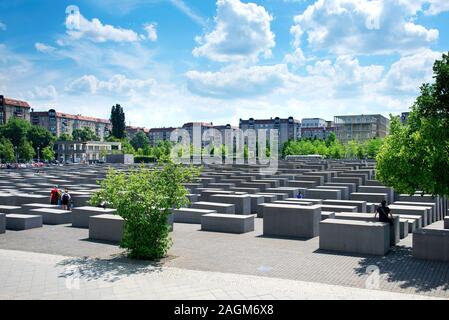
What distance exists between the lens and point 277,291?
32.0 ft

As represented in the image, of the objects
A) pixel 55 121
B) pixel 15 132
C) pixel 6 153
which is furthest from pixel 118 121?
pixel 55 121

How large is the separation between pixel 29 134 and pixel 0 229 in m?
117

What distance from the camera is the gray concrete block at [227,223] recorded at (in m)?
17.7

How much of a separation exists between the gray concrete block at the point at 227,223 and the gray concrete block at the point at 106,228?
4022mm

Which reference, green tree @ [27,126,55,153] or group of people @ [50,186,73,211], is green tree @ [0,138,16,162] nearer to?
green tree @ [27,126,55,153]

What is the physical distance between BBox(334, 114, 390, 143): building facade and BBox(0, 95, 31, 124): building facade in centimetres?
11572

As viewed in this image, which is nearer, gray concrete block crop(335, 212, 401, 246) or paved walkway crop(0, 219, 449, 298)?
paved walkway crop(0, 219, 449, 298)

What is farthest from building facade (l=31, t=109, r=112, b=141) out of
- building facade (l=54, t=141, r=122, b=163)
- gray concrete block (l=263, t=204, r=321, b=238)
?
gray concrete block (l=263, t=204, r=321, b=238)

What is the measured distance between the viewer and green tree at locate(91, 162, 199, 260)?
1278cm

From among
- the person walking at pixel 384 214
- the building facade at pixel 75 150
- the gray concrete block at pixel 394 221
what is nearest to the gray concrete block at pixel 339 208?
the gray concrete block at pixel 394 221

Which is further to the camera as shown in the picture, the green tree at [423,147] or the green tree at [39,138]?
the green tree at [39,138]

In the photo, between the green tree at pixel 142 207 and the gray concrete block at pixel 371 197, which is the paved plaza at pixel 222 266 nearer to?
the green tree at pixel 142 207

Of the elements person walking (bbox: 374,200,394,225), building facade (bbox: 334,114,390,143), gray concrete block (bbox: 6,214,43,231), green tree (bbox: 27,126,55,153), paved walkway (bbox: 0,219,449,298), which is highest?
building facade (bbox: 334,114,390,143)

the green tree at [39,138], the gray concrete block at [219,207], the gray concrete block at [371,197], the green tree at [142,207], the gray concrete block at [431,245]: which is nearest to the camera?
the gray concrete block at [431,245]
